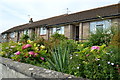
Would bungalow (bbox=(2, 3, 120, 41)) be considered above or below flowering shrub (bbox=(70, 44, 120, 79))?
above

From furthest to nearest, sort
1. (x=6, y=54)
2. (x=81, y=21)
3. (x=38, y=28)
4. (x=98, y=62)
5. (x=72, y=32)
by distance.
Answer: (x=38, y=28) < (x=72, y=32) < (x=81, y=21) < (x=6, y=54) < (x=98, y=62)

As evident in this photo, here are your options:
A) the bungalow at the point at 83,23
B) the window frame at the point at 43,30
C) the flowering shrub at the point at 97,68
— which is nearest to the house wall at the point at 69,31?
the bungalow at the point at 83,23

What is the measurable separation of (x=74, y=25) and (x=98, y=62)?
13.1 m

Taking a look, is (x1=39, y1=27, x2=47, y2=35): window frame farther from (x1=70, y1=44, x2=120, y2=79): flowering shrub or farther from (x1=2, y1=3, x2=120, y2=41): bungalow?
(x1=70, y1=44, x2=120, y2=79): flowering shrub

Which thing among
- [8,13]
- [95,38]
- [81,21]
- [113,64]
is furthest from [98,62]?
[81,21]

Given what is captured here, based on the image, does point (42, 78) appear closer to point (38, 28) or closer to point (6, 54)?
point (6, 54)

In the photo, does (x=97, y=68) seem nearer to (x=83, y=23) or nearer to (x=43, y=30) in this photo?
(x=83, y=23)

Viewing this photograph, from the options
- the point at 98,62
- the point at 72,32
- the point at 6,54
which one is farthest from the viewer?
the point at 72,32

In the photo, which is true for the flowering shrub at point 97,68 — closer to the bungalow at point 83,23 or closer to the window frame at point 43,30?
the bungalow at point 83,23

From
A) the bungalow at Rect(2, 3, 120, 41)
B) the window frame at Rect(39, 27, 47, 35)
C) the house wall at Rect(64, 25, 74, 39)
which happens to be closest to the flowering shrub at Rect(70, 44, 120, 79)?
the bungalow at Rect(2, 3, 120, 41)

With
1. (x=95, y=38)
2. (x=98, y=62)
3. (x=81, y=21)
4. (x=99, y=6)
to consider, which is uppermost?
(x=99, y=6)

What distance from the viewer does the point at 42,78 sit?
1.30 metres

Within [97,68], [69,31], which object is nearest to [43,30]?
[69,31]

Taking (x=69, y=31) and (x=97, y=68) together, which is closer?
(x=97, y=68)
